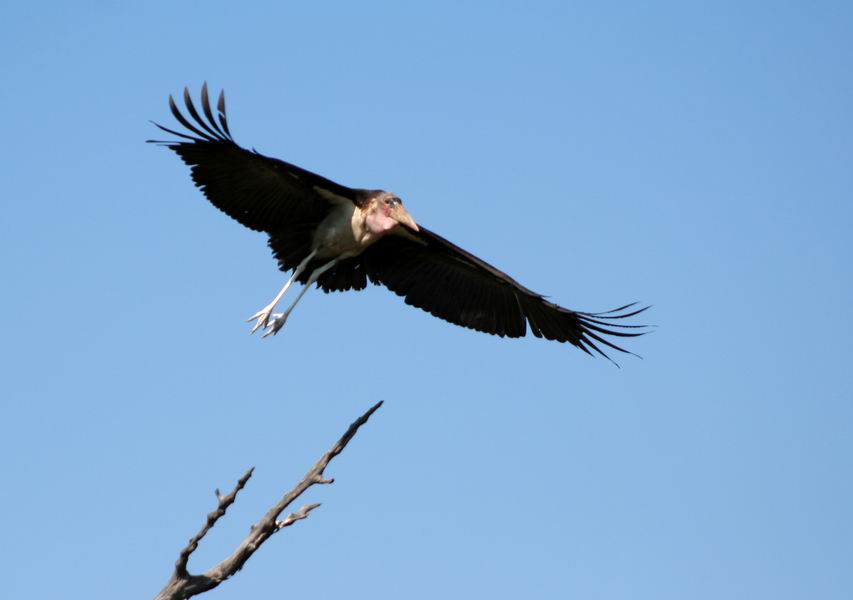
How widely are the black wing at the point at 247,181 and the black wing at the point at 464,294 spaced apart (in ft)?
3.81

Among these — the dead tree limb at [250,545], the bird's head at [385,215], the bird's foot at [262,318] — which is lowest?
the dead tree limb at [250,545]

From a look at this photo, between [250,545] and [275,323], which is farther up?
[275,323]

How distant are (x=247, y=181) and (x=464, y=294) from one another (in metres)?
3.08

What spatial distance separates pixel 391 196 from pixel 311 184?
94cm

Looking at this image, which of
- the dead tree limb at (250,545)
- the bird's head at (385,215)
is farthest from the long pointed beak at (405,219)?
the dead tree limb at (250,545)

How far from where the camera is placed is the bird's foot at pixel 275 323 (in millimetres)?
13117

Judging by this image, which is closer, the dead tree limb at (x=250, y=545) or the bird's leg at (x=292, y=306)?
the dead tree limb at (x=250, y=545)

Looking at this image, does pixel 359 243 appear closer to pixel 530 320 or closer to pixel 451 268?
pixel 451 268

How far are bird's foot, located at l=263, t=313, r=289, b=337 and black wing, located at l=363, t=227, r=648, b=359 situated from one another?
1.68m

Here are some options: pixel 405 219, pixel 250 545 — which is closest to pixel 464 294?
pixel 405 219

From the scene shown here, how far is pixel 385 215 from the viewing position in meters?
13.6

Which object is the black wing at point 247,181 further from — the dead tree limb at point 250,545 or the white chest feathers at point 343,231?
the dead tree limb at point 250,545

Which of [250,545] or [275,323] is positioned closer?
[250,545]

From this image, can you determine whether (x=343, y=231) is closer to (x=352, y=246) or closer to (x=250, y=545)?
(x=352, y=246)
